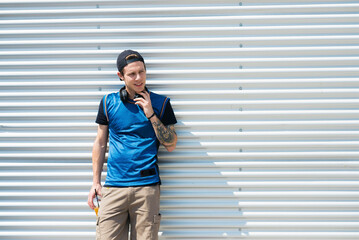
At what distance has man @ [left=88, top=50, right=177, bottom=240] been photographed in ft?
9.87

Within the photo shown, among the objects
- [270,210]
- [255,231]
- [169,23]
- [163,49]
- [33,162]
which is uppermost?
[169,23]

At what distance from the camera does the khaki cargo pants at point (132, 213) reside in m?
2.99

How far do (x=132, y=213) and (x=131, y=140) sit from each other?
740 millimetres

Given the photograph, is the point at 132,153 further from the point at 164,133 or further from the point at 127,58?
the point at 127,58

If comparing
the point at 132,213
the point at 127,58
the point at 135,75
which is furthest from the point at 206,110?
the point at 132,213

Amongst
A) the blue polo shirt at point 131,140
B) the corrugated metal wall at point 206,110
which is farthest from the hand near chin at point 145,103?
the corrugated metal wall at point 206,110

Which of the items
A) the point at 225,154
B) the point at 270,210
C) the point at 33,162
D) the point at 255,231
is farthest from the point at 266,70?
the point at 33,162

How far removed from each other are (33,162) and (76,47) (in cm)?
146

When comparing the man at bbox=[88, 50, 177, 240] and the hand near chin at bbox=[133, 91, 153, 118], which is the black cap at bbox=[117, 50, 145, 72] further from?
the hand near chin at bbox=[133, 91, 153, 118]

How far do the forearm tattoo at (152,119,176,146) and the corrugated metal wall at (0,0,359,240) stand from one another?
359 millimetres

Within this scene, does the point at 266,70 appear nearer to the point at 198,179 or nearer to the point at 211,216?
the point at 198,179

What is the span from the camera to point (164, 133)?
306 centimetres

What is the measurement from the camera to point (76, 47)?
3578 mm

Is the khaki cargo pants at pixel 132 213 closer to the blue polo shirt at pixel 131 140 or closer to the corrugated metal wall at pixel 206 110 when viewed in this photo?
the blue polo shirt at pixel 131 140
